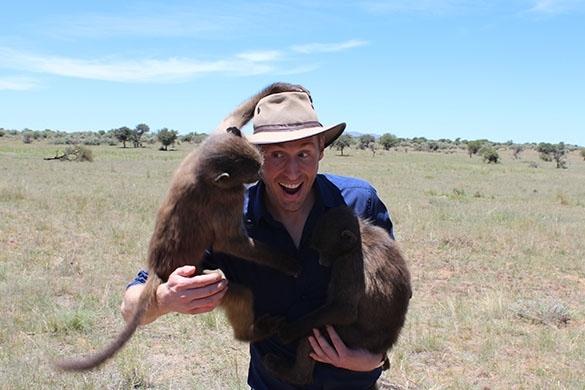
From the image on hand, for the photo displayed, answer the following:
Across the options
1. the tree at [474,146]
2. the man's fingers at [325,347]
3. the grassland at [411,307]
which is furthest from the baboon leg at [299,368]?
the tree at [474,146]

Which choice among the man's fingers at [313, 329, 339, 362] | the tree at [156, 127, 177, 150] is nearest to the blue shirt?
the man's fingers at [313, 329, 339, 362]

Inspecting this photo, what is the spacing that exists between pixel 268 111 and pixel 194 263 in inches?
42.2

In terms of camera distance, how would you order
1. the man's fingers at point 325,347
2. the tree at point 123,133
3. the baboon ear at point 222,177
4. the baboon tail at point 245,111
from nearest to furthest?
the man's fingers at point 325,347 < the baboon ear at point 222,177 < the baboon tail at point 245,111 < the tree at point 123,133

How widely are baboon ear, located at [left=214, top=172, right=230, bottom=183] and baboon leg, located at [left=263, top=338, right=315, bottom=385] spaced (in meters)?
1.18

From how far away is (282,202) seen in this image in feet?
12.8

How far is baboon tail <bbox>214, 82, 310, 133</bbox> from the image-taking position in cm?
419

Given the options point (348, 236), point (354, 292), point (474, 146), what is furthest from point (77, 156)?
point (474, 146)

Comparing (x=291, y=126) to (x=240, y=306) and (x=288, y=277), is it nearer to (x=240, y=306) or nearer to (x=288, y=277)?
(x=288, y=277)

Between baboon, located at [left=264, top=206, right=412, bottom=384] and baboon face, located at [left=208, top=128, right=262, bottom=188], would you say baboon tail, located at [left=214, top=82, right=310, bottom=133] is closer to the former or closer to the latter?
baboon face, located at [left=208, top=128, right=262, bottom=188]

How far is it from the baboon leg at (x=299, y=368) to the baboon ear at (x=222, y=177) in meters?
1.18

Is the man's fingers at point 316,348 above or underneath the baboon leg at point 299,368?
above

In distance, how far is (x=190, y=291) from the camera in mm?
3422

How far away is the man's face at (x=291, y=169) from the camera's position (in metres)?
3.73

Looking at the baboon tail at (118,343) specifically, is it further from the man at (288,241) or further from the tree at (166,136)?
the tree at (166,136)
